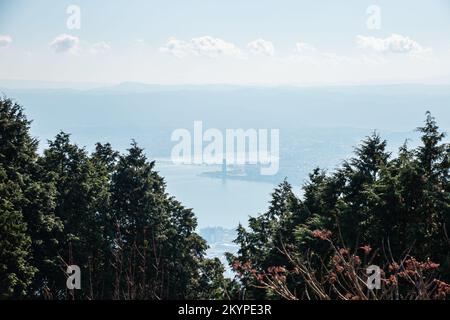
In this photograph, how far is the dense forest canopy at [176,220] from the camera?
40.6 ft

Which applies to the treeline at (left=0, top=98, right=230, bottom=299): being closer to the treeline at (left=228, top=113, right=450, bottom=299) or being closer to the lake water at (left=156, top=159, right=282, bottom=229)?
the treeline at (left=228, top=113, right=450, bottom=299)

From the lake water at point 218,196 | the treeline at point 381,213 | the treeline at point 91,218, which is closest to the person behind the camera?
the treeline at point 381,213

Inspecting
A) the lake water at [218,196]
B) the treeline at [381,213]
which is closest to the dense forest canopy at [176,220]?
the treeline at [381,213]

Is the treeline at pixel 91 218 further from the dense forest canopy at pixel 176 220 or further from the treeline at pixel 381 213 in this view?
the treeline at pixel 381 213

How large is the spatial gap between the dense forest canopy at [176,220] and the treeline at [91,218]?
37mm

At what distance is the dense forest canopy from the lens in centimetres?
1238

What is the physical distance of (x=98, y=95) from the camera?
178 m

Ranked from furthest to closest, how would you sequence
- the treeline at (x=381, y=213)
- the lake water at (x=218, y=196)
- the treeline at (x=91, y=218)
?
1. the lake water at (x=218, y=196)
2. the treeline at (x=91, y=218)
3. the treeline at (x=381, y=213)

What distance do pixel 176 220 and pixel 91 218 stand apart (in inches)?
129

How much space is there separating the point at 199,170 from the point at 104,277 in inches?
6017

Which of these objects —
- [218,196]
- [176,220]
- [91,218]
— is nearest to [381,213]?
[176,220]
